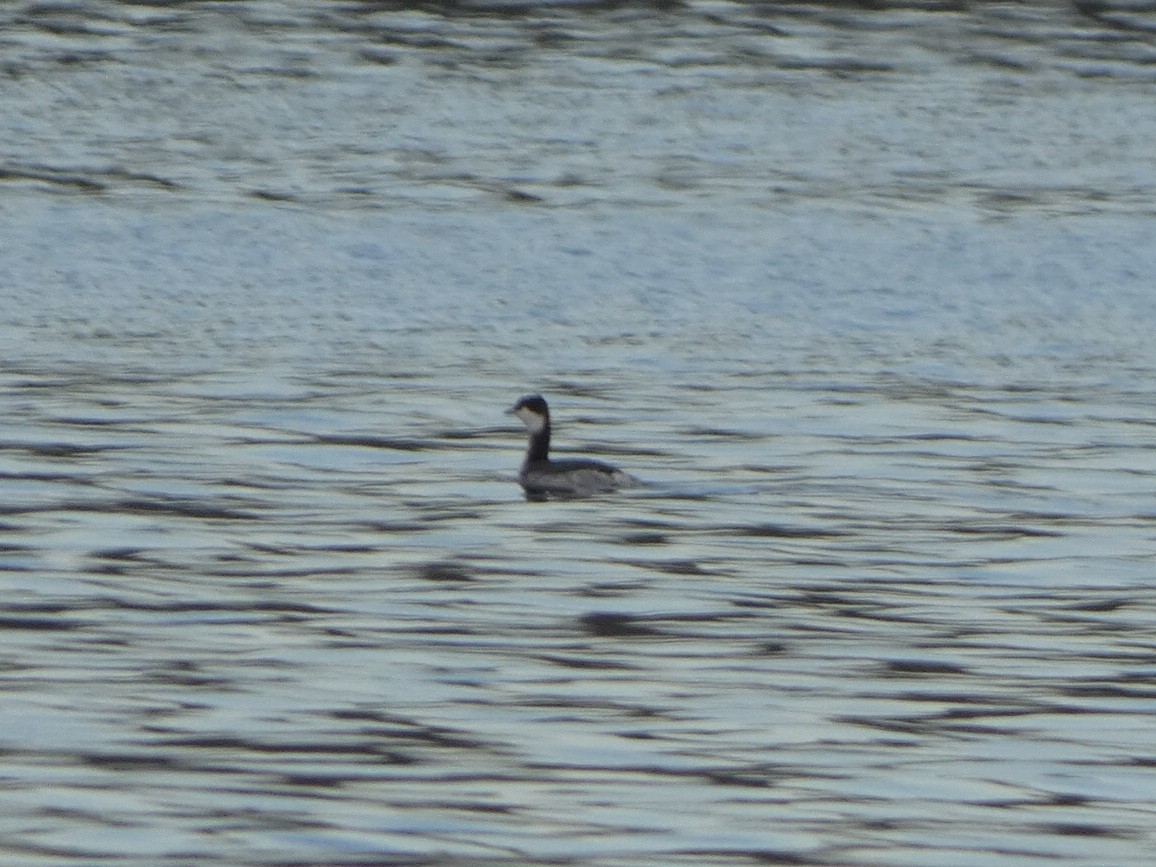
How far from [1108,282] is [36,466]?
12889 mm

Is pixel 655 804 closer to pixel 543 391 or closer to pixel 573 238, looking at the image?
pixel 543 391

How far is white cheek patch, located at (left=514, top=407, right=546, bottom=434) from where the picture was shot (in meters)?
18.4

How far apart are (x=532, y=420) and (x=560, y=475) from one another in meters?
1.21

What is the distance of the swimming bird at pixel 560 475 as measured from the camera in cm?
1738

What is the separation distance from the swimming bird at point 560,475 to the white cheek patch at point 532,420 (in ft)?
0.06

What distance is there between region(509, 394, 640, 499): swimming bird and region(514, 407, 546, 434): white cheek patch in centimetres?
2

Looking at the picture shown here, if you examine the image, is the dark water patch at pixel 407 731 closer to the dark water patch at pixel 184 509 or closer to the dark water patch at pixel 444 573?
the dark water patch at pixel 444 573

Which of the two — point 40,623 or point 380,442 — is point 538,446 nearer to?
point 380,442

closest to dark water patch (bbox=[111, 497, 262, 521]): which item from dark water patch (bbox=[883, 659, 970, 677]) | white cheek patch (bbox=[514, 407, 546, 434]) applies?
white cheek patch (bbox=[514, 407, 546, 434])

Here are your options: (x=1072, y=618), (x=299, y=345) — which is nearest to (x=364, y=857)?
(x=1072, y=618)

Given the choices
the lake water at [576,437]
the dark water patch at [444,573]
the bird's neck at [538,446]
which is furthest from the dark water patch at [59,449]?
the dark water patch at [444,573]

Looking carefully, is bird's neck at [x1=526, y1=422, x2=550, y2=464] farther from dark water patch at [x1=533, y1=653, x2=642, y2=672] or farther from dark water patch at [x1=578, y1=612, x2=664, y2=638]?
dark water patch at [x1=533, y1=653, x2=642, y2=672]

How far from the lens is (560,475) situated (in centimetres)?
1741

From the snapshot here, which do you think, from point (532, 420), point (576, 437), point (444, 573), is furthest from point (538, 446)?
point (444, 573)
